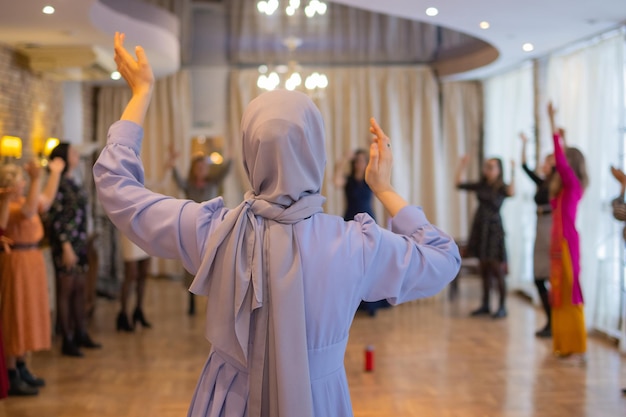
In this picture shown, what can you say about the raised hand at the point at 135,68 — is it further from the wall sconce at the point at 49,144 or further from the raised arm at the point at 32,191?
the wall sconce at the point at 49,144

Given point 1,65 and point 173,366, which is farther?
point 1,65

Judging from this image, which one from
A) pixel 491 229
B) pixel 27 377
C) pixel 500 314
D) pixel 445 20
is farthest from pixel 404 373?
pixel 445 20

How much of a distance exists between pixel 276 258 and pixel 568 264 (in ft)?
14.5

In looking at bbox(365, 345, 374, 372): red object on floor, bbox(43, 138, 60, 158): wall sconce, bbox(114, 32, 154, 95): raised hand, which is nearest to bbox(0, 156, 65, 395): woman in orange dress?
bbox(43, 138, 60, 158): wall sconce

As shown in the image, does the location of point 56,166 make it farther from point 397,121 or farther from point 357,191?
point 397,121

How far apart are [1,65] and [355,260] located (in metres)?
5.44

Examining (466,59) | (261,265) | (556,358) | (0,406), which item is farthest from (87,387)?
(466,59)

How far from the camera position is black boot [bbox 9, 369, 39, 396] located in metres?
4.81

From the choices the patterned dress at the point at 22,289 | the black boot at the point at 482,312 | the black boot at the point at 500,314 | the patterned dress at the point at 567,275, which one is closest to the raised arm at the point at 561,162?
the patterned dress at the point at 567,275

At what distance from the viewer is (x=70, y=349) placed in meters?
5.84

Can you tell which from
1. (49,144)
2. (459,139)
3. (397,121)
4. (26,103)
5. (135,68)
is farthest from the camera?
(459,139)

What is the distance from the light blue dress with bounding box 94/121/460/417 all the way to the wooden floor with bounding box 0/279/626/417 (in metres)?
2.88

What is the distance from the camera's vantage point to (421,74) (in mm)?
9078

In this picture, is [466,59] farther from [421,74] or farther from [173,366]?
[173,366]
